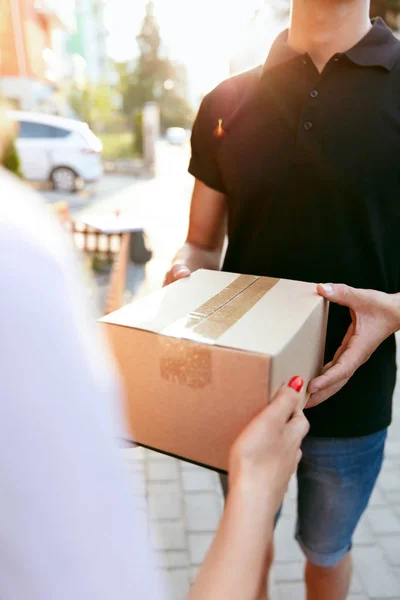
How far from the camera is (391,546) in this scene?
2189mm

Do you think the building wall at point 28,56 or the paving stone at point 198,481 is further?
the building wall at point 28,56

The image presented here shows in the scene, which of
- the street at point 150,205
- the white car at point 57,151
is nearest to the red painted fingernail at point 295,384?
the street at point 150,205

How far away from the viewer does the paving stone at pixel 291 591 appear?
193 centimetres

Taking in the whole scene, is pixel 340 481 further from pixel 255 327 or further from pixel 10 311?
pixel 10 311

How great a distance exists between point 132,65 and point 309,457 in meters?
40.7

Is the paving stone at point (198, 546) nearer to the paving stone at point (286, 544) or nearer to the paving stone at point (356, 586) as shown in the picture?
the paving stone at point (286, 544)

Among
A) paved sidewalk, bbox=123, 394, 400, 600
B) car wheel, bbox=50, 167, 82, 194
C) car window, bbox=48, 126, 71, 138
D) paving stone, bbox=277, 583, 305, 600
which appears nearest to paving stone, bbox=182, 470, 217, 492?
paved sidewalk, bbox=123, 394, 400, 600

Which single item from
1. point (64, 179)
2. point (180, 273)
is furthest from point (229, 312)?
point (64, 179)

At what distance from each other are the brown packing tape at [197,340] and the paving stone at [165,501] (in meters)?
1.74

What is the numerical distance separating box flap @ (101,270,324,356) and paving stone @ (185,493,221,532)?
1577 mm

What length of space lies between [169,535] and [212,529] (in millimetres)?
196

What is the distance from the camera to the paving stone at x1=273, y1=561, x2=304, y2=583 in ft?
6.61

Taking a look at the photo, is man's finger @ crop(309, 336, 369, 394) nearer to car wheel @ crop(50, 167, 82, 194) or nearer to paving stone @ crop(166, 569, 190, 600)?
paving stone @ crop(166, 569, 190, 600)

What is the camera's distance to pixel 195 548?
7.07ft
